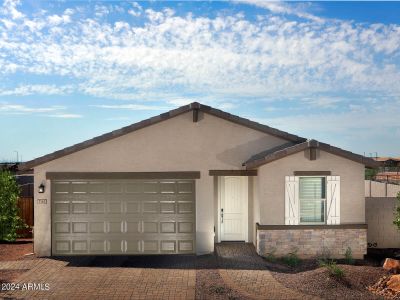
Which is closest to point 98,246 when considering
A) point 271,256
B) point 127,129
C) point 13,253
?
point 13,253

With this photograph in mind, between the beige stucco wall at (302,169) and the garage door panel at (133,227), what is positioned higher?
the beige stucco wall at (302,169)

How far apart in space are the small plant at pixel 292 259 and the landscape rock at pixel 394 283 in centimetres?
274

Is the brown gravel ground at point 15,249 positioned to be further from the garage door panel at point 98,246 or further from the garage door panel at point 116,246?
the garage door panel at point 116,246

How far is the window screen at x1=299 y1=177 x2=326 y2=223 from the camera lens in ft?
42.1

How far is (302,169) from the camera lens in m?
12.7

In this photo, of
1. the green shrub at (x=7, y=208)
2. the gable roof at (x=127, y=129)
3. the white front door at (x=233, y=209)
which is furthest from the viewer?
the white front door at (x=233, y=209)

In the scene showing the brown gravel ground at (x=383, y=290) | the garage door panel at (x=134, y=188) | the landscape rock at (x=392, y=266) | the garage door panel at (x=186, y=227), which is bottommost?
the brown gravel ground at (x=383, y=290)

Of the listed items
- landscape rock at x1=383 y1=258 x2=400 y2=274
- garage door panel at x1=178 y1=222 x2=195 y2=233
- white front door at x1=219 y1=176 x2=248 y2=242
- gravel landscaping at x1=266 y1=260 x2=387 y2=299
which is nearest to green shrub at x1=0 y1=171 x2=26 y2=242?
garage door panel at x1=178 y1=222 x2=195 y2=233

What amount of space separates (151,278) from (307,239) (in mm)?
4811

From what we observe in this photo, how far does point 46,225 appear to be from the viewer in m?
13.6

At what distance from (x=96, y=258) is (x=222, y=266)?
4.06m

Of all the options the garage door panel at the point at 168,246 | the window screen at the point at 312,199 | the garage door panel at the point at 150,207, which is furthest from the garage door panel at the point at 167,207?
the window screen at the point at 312,199

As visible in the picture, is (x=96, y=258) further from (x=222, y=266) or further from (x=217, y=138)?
(x=217, y=138)

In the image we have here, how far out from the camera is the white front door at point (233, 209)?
14.5 m
